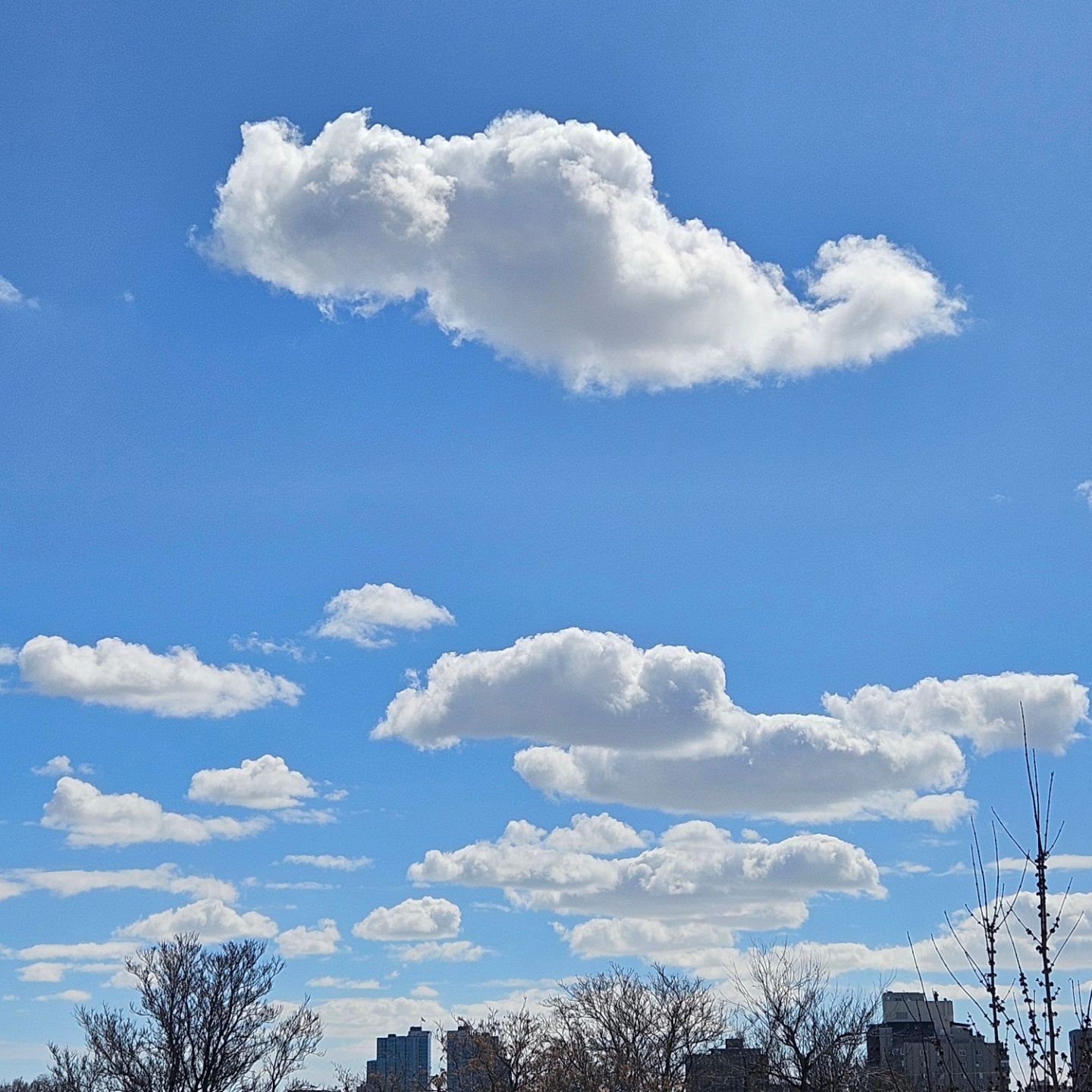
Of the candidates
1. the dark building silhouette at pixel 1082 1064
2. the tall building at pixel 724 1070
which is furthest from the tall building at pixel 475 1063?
the dark building silhouette at pixel 1082 1064

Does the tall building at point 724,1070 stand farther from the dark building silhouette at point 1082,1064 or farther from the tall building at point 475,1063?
the dark building silhouette at point 1082,1064

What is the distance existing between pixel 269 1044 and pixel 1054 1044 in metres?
52.5

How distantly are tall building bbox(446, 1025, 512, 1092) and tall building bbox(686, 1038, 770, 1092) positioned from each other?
6362 mm

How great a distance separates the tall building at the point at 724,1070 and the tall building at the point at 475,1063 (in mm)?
6362

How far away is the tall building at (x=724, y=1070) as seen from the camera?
159ft

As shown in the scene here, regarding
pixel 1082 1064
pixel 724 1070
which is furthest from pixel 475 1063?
pixel 1082 1064

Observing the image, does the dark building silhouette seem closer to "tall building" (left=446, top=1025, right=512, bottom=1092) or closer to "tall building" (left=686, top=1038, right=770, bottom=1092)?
"tall building" (left=686, top=1038, right=770, bottom=1092)

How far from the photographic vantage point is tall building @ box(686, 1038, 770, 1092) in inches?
1903

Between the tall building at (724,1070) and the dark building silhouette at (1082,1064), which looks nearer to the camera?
the dark building silhouette at (1082,1064)

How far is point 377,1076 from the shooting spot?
73.3 m

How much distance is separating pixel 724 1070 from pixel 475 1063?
17610 mm

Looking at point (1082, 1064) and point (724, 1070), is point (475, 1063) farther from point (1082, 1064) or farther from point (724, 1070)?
point (1082, 1064)

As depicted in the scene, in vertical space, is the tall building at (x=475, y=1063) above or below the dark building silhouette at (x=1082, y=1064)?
below

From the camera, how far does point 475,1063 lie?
4847cm
